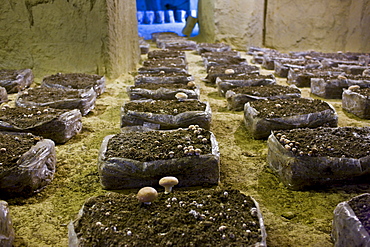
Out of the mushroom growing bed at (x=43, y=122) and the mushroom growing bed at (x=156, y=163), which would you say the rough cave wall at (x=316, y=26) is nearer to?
the mushroom growing bed at (x=43, y=122)

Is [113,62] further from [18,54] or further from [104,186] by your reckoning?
[104,186]

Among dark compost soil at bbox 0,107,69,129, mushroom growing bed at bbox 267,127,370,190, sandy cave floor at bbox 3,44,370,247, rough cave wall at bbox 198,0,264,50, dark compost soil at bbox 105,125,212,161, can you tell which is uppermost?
rough cave wall at bbox 198,0,264,50

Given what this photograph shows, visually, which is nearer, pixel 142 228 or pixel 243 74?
pixel 142 228

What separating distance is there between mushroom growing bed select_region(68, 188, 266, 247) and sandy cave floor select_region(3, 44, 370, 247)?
28 centimetres

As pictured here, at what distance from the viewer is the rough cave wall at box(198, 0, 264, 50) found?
32.1 ft

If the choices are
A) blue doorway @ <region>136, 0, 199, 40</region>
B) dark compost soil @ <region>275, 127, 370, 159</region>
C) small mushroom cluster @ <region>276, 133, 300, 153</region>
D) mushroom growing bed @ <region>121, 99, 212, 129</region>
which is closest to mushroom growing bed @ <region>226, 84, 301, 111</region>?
mushroom growing bed @ <region>121, 99, 212, 129</region>

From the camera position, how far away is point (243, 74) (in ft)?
16.7

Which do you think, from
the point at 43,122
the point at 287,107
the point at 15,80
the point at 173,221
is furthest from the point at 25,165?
the point at 15,80

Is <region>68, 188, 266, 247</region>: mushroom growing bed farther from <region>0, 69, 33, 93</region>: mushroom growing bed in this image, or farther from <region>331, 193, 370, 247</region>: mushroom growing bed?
<region>0, 69, 33, 93</region>: mushroom growing bed

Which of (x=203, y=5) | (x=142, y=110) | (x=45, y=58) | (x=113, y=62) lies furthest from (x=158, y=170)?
(x=203, y=5)

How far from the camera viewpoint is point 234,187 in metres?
2.45

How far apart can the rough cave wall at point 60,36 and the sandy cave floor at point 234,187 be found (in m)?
2.12

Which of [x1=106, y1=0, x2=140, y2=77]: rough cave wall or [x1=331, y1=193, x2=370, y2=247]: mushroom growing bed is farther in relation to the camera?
[x1=106, y1=0, x2=140, y2=77]: rough cave wall

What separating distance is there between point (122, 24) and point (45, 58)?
1440 millimetres
